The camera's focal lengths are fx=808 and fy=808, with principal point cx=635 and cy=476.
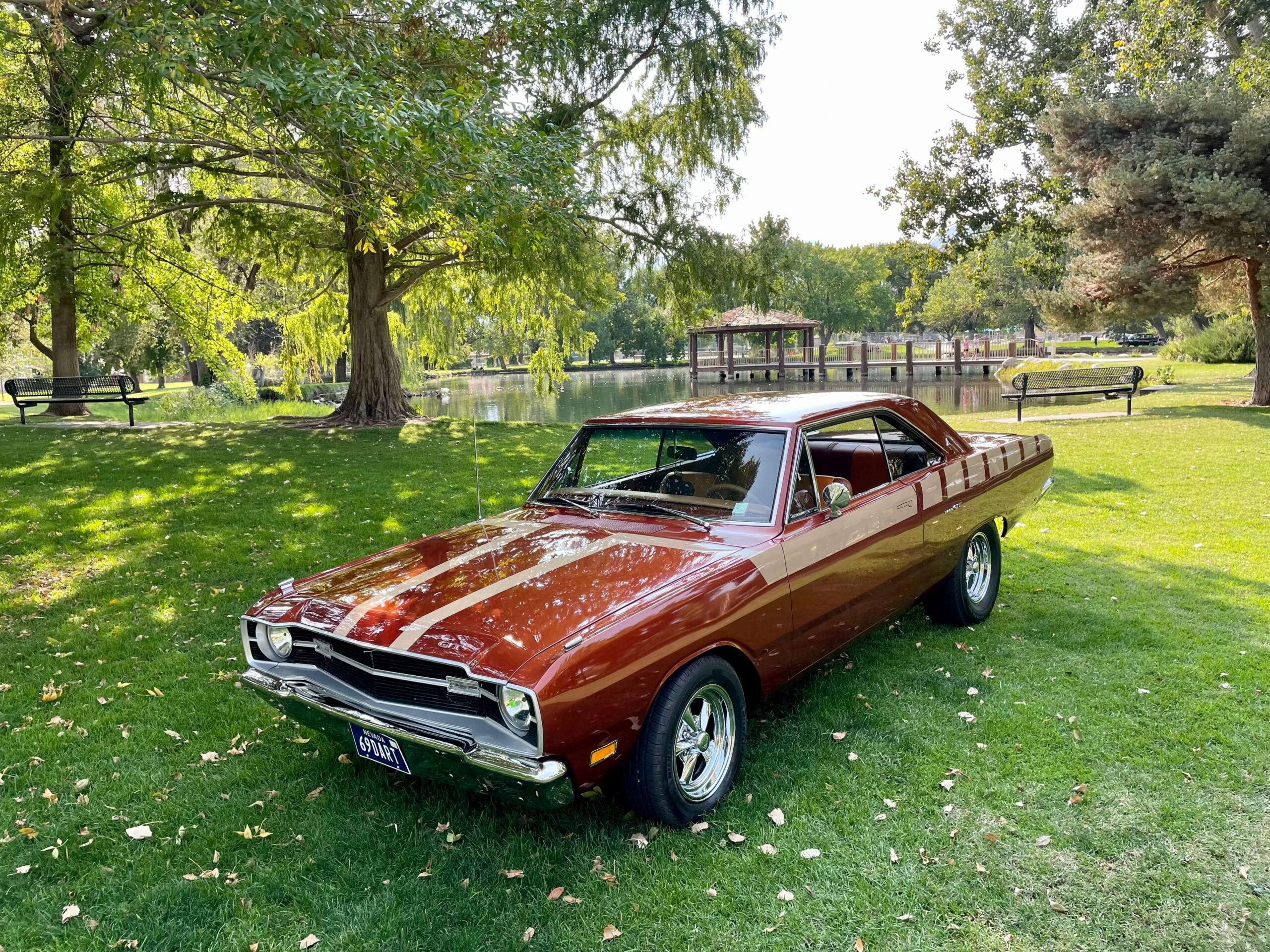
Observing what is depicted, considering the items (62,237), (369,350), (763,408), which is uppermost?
(62,237)

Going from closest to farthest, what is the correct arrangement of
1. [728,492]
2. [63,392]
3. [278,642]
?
1. [278,642]
2. [728,492]
3. [63,392]

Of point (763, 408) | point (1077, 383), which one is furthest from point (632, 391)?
point (763, 408)

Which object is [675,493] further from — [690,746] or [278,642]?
[278,642]

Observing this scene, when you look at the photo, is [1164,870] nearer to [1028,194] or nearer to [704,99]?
[704,99]

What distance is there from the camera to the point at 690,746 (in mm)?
3287

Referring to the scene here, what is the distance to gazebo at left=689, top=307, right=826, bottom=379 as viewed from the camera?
44750 mm

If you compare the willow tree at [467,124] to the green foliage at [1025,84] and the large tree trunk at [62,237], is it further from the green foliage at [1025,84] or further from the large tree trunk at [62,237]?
the green foliage at [1025,84]

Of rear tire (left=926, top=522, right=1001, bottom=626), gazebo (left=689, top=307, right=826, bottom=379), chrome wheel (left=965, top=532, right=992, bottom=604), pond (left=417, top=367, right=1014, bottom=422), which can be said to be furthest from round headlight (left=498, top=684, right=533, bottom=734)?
gazebo (left=689, top=307, right=826, bottom=379)

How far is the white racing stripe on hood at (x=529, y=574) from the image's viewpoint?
3.02 metres

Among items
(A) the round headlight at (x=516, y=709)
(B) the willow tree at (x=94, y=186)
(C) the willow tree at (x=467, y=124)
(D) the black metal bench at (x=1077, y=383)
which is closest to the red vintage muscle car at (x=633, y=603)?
(A) the round headlight at (x=516, y=709)

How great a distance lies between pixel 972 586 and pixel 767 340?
42.9 meters

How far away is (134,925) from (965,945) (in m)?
2.80

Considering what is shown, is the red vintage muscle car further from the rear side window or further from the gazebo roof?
the gazebo roof

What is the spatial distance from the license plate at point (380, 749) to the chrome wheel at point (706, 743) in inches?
41.6
